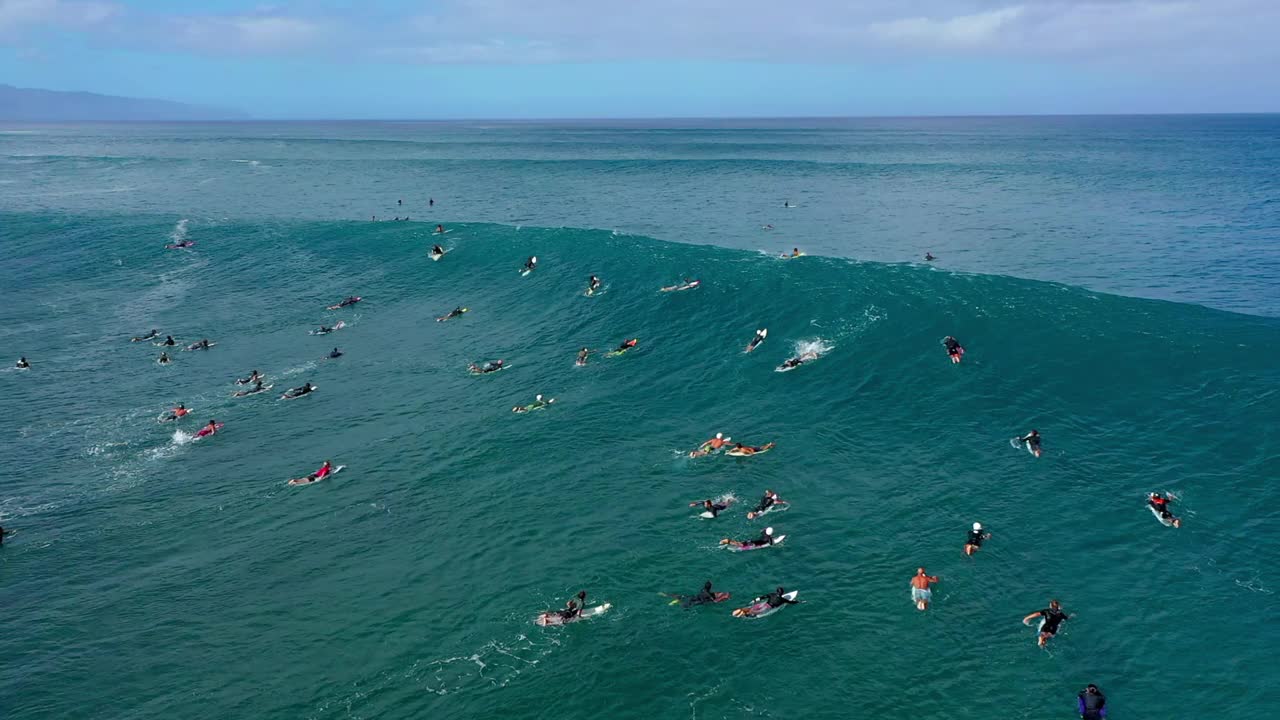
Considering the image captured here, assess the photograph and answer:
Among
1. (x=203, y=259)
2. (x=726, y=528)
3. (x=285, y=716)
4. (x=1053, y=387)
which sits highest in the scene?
(x=203, y=259)

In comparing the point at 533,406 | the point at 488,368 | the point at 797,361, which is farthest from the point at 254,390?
the point at 797,361

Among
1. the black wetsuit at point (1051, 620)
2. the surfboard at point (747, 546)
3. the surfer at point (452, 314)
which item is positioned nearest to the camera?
the black wetsuit at point (1051, 620)

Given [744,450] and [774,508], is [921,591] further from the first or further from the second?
[744,450]

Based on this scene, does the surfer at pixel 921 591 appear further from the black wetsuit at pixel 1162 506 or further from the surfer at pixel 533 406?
the surfer at pixel 533 406

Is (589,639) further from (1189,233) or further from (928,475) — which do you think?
(1189,233)

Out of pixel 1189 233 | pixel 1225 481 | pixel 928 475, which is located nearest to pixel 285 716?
pixel 928 475

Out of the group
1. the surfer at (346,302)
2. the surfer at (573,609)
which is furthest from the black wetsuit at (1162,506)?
the surfer at (346,302)

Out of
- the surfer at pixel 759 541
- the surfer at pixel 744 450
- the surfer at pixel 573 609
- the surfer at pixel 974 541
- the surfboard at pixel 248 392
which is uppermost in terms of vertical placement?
the surfboard at pixel 248 392

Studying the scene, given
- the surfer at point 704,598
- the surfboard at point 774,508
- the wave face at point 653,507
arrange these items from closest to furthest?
1. the wave face at point 653,507
2. the surfer at point 704,598
3. the surfboard at point 774,508
